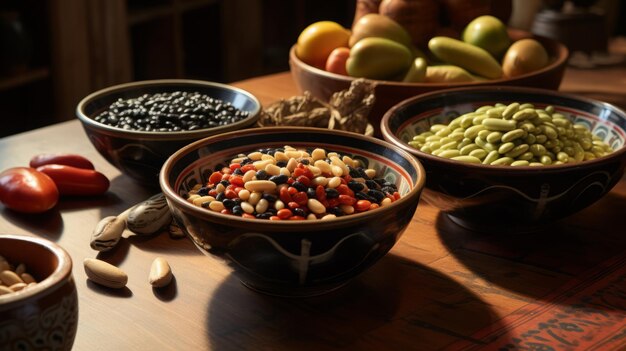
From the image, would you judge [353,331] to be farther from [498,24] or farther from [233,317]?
[498,24]

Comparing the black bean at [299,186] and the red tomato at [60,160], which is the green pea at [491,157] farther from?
the red tomato at [60,160]

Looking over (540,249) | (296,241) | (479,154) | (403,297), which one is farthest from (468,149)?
(296,241)

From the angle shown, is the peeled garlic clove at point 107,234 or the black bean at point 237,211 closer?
the black bean at point 237,211

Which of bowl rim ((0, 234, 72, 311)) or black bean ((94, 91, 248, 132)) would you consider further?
black bean ((94, 91, 248, 132))

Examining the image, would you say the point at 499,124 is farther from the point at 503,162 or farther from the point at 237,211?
the point at 237,211

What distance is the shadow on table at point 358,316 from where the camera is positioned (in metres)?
0.81

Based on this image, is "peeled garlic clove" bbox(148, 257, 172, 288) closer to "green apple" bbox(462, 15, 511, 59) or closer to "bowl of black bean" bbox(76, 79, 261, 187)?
"bowl of black bean" bbox(76, 79, 261, 187)

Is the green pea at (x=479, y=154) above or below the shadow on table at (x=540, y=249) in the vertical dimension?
above

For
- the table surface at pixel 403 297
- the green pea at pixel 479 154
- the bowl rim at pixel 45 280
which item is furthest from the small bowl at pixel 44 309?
the green pea at pixel 479 154

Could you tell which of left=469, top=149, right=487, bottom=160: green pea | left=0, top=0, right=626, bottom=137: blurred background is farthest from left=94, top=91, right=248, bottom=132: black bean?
left=0, top=0, right=626, bottom=137: blurred background

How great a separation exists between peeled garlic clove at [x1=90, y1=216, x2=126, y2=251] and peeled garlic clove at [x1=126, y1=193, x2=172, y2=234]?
0.02 m

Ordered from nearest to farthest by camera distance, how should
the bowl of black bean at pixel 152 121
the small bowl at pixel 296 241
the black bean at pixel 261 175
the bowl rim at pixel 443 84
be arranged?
the small bowl at pixel 296 241
the black bean at pixel 261 175
the bowl of black bean at pixel 152 121
the bowl rim at pixel 443 84

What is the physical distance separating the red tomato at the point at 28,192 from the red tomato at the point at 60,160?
0.27ft

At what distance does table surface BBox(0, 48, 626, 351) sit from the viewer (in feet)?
2.67
